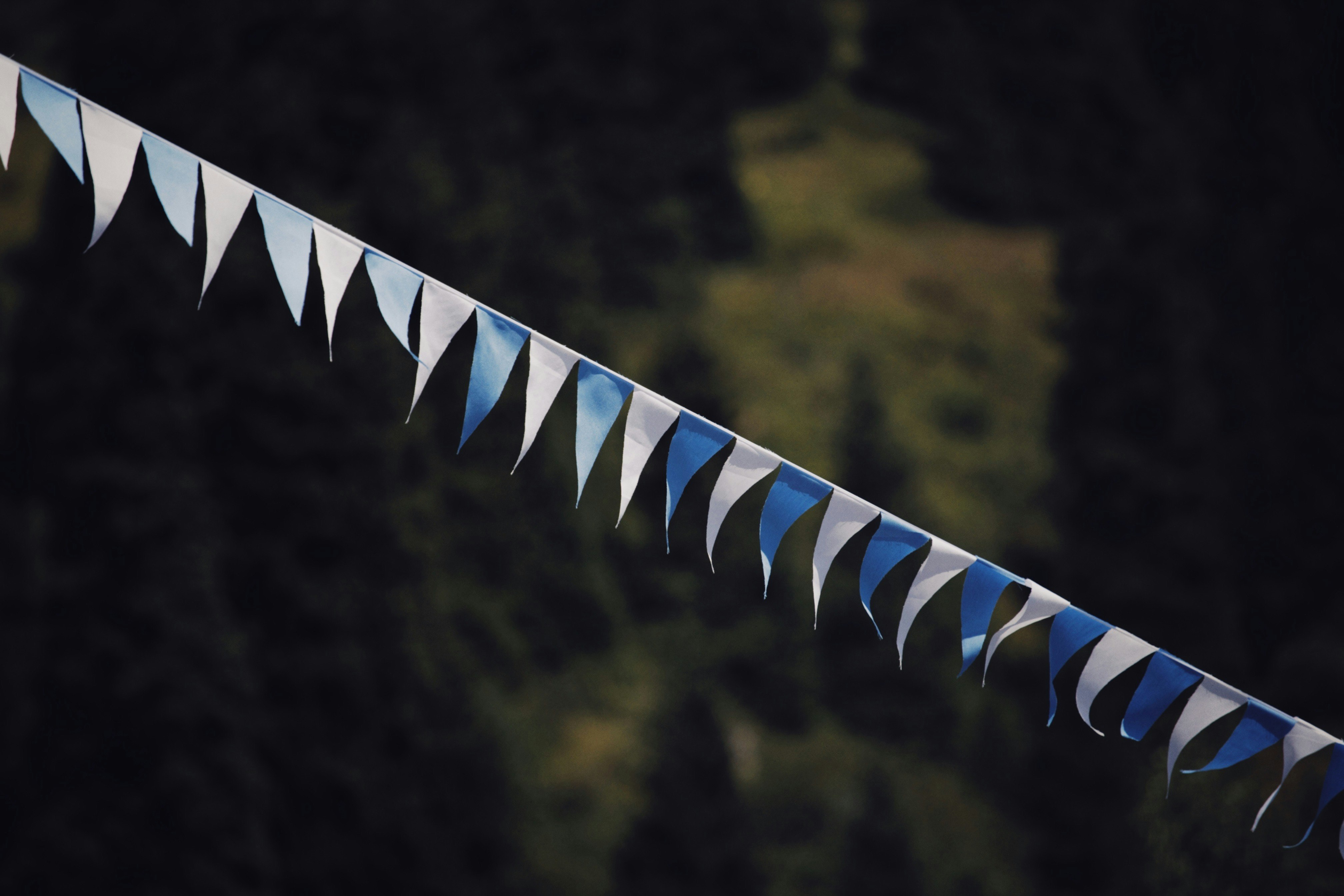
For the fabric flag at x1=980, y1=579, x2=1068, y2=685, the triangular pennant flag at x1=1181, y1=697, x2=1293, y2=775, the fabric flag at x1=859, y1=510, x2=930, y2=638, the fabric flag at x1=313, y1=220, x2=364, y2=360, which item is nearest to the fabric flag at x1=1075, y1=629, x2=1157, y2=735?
the fabric flag at x1=980, y1=579, x2=1068, y2=685

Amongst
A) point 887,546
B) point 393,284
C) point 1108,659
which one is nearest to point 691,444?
A: point 887,546

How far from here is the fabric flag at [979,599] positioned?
1577 mm

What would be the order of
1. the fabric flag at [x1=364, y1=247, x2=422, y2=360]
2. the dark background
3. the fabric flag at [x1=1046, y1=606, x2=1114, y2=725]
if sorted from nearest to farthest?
the fabric flag at [x1=364, y1=247, x2=422, y2=360] < the fabric flag at [x1=1046, y1=606, x2=1114, y2=725] < the dark background

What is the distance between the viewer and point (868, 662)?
2.39 meters

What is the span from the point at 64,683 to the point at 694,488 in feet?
5.77

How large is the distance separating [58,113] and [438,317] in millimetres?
688

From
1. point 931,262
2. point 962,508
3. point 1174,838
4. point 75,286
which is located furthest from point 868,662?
point 75,286

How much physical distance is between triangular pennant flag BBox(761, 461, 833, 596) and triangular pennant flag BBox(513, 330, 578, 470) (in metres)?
0.37

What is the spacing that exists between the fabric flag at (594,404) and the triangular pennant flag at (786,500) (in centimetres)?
28

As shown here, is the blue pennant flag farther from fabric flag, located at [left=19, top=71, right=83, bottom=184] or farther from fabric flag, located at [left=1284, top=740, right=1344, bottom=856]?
fabric flag, located at [left=19, top=71, right=83, bottom=184]

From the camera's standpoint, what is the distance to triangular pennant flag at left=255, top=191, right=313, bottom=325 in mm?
1510

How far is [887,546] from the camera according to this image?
1569 millimetres

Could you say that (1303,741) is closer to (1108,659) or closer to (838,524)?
(1108,659)

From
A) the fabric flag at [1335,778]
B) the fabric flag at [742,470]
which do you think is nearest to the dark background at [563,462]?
the fabric flag at [1335,778]
